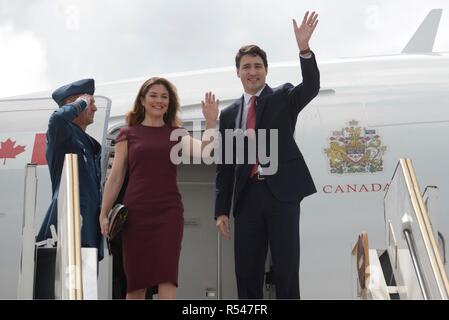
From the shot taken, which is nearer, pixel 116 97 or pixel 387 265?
pixel 387 265

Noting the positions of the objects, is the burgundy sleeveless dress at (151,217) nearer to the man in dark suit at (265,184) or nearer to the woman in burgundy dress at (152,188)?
the woman in burgundy dress at (152,188)

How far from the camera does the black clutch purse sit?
4.43 m

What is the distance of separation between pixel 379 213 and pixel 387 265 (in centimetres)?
113

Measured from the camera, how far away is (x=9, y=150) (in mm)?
6449

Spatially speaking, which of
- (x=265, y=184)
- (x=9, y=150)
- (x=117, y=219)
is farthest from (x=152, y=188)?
(x=9, y=150)

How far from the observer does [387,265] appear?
4746 millimetres

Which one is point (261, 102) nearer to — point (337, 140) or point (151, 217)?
point (151, 217)

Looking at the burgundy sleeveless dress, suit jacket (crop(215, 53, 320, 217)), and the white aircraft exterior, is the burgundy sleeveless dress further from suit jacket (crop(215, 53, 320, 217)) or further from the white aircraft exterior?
the white aircraft exterior

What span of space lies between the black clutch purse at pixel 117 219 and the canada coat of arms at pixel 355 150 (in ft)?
6.88

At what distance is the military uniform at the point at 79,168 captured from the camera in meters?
4.75

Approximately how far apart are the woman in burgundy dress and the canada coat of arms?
1.62 m

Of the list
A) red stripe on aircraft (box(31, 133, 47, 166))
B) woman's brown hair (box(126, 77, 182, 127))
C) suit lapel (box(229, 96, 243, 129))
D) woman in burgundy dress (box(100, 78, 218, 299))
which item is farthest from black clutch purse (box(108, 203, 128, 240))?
red stripe on aircraft (box(31, 133, 47, 166))
